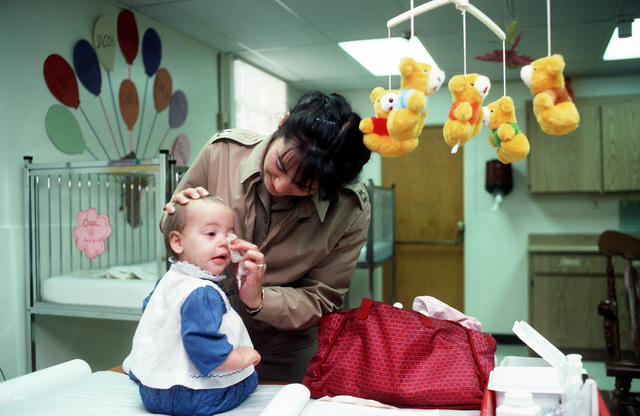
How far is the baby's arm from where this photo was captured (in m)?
1.04

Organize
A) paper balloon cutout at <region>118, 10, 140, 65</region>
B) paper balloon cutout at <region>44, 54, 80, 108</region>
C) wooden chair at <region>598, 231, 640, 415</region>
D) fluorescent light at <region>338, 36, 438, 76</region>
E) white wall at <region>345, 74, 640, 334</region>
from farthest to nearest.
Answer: white wall at <region>345, 74, 640, 334</region> → fluorescent light at <region>338, 36, 438, 76</region> → paper balloon cutout at <region>118, 10, 140, 65</region> → paper balloon cutout at <region>44, 54, 80, 108</region> → wooden chair at <region>598, 231, 640, 415</region>

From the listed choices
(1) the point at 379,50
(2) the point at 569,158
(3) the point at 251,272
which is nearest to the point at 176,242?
(3) the point at 251,272

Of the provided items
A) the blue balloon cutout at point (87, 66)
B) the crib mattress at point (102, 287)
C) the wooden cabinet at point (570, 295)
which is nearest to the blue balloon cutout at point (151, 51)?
the blue balloon cutout at point (87, 66)

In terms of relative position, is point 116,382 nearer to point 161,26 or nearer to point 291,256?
point 291,256

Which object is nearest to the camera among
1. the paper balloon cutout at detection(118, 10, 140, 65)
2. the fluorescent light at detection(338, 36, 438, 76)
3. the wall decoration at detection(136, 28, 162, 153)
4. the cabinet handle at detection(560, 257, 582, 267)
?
the paper balloon cutout at detection(118, 10, 140, 65)

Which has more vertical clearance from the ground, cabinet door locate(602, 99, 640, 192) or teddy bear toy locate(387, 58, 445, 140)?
cabinet door locate(602, 99, 640, 192)

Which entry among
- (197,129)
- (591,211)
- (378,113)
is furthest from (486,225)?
(378,113)

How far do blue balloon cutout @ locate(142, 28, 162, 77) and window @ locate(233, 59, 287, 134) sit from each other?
0.86m

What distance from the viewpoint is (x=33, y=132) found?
2.41 metres

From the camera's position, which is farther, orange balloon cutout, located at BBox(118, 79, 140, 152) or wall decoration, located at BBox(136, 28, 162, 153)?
wall decoration, located at BBox(136, 28, 162, 153)

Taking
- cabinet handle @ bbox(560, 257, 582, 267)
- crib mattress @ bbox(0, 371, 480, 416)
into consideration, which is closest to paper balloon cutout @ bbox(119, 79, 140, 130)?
crib mattress @ bbox(0, 371, 480, 416)

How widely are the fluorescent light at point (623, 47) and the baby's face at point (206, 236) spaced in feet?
10.1

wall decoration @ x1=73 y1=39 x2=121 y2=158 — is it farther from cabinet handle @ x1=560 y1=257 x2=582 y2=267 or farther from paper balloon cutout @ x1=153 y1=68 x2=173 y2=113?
cabinet handle @ x1=560 y1=257 x2=582 y2=267

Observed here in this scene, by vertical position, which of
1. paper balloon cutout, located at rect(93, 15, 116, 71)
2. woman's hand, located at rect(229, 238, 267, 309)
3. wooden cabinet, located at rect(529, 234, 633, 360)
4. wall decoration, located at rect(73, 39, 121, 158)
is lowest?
wooden cabinet, located at rect(529, 234, 633, 360)
